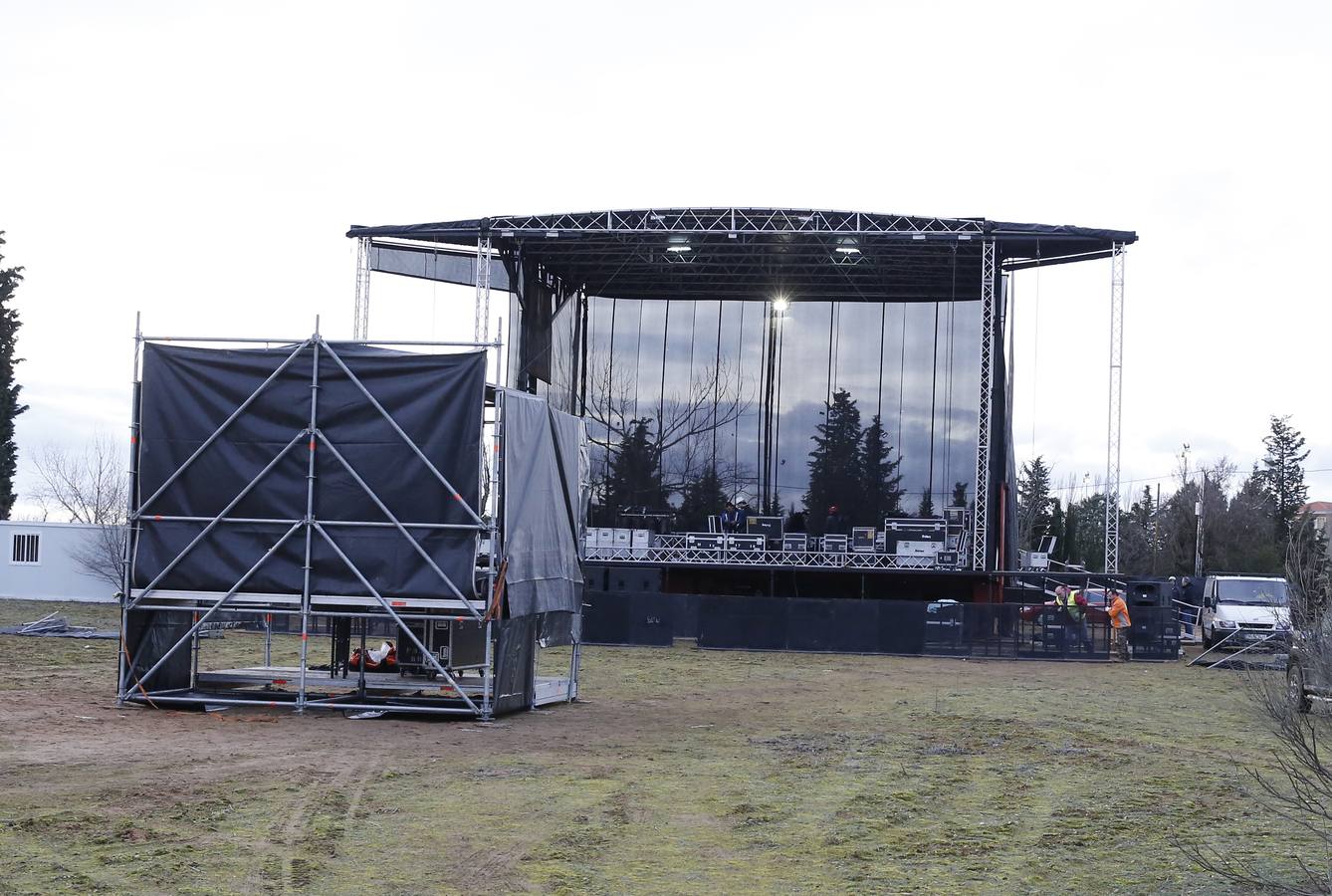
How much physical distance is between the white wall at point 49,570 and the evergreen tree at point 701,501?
19.7 meters

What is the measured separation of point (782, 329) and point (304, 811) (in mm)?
35840

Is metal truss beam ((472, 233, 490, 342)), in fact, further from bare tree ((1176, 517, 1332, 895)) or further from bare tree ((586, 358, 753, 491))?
bare tree ((1176, 517, 1332, 895))

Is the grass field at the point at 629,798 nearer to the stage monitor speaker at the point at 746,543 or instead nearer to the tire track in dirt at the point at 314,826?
the tire track in dirt at the point at 314,826

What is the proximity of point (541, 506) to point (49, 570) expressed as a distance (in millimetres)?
34515

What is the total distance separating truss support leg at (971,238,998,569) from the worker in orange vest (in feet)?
15.7

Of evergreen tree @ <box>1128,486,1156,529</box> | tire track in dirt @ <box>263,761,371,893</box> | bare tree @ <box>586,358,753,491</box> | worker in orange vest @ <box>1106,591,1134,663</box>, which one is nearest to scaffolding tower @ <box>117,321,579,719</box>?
tire track in dirt @ <box>263,761,371,893</box>

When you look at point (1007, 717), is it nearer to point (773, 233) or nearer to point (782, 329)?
point (773, 233)

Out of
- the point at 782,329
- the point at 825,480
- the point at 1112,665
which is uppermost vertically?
the point at 782,329

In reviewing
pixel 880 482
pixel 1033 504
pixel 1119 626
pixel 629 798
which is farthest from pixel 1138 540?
pixel 629 798

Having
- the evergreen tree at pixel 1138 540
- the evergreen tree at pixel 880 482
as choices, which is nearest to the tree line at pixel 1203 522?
the evergreen tree at pixel 1138 540

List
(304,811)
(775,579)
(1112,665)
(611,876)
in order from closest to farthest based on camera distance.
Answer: (611,876) < (304,811) < (1112,665) < (775,579)

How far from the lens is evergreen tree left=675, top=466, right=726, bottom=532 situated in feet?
147

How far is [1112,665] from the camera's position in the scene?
3134cm

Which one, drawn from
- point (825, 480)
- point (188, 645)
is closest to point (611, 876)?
point (188, 645)
